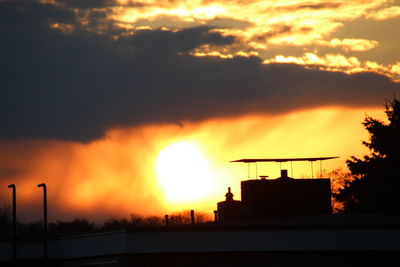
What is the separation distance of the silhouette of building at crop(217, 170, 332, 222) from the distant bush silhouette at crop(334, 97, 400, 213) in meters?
25.3

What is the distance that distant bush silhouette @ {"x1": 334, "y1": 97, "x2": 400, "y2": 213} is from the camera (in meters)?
68.4

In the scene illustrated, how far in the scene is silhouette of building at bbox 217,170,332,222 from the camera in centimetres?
4178

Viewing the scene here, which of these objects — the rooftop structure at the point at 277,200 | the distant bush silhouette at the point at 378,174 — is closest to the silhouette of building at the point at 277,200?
the rooftop structure at the point at 277,200

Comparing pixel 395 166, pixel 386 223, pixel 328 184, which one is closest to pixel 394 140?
pixel 395 166

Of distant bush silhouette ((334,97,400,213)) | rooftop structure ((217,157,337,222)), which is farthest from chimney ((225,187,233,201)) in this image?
distant bush silhouette ((334,97,400,213))

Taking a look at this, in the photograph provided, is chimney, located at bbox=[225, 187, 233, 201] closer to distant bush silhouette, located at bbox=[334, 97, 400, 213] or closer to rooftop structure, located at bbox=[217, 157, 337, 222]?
rooftop structure, located at bbox=[217, 157, 337, 222]

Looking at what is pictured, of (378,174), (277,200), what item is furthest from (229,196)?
(378,174)

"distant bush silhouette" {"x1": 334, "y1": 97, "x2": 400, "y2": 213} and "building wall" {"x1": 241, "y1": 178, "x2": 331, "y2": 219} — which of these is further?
"distant bush silhouette" {"x1": 334, "y1": 97, "x2": 400, "y2": 213}

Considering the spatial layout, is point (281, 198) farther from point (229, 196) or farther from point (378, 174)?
point (378, 174)

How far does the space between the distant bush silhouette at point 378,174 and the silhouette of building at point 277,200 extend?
83.1 ft

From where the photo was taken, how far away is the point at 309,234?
29.4 metres

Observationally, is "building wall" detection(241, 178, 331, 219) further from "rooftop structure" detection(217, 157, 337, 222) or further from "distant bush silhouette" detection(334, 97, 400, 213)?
"distant bush silhouette" detection(334, 97, 400, 213)

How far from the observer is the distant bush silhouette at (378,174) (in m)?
68.4

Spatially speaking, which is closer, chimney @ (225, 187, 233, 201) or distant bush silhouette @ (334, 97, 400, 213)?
chimney @ (225, 187, 233, 201)
